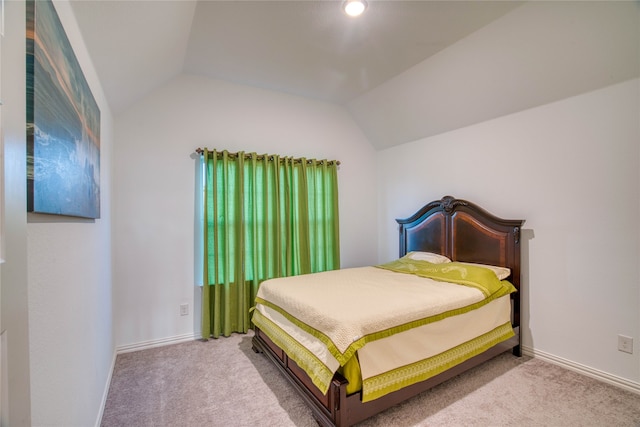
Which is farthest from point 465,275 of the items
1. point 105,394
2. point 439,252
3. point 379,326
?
point 105,394

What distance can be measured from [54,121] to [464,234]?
3.33 metres

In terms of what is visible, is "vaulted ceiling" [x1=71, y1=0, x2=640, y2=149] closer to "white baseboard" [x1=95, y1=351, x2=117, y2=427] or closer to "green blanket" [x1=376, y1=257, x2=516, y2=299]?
"green blanket" [x1=376, y1=257, x2=516, y2=299]

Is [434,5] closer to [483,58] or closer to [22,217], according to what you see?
[483,58]

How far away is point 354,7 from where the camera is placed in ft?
6.58

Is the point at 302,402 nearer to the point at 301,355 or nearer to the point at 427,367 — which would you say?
the point at 301,355

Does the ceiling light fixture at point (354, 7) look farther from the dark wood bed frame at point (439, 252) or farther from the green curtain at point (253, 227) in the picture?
the dark wood bed frame at point (439, 252)

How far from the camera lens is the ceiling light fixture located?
77.4 inches

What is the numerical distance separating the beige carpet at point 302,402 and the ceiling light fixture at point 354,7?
9.21 ft

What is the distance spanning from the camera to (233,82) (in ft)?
10.7

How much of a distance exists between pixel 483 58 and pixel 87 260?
11.0ft

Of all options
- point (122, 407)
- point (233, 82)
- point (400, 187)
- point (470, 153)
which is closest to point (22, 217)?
point (122, 407)

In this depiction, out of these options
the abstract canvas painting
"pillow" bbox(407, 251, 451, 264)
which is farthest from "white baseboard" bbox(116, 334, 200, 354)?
"pillow" bbox(407, 251, 451, 264)

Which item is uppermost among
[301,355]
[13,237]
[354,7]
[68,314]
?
[354,7]

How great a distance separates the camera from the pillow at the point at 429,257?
315 cm
